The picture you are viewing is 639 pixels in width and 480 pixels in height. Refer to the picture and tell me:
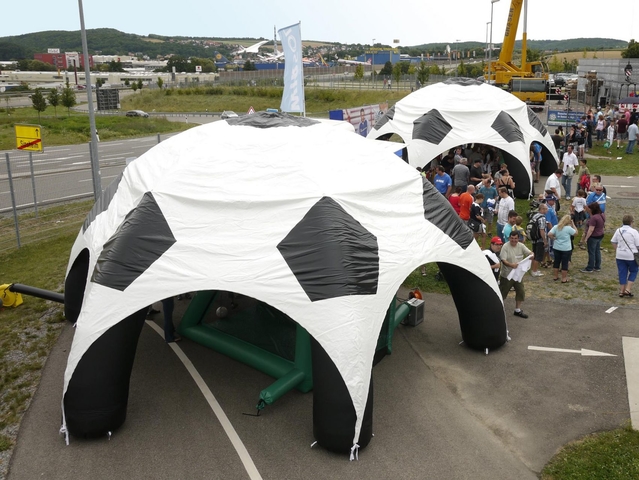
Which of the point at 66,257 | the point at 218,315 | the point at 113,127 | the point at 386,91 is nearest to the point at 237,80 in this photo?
the point at 386,91

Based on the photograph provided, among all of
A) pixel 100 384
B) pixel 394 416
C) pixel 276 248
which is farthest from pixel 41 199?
pixel 394 416

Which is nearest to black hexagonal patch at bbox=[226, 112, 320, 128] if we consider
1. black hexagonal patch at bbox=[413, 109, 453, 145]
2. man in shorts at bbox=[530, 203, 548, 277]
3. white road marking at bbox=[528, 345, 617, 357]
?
white road marking at bbox=[528, 345, 617, 357]

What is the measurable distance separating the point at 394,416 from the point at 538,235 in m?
6.79

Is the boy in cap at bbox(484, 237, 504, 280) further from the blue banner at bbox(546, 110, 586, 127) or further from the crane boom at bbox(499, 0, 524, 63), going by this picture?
the crane boom at bbox(499, 0, 524, 63)

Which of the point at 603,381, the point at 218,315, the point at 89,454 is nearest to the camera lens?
the point at 89,454

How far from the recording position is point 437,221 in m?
9.09

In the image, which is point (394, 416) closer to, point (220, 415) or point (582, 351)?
point (220, 415)

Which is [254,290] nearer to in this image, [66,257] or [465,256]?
[465,256]

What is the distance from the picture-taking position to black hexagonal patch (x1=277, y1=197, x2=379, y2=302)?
7.33m

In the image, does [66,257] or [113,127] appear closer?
[66,257]

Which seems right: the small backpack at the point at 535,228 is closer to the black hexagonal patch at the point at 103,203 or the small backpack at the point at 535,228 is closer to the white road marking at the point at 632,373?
the white road marking at the point at 632,373

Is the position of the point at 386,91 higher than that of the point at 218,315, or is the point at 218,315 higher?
the point at 386,91

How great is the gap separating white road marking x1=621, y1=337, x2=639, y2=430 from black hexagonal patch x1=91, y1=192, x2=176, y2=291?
643cm

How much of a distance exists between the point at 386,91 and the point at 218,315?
50.5 m
